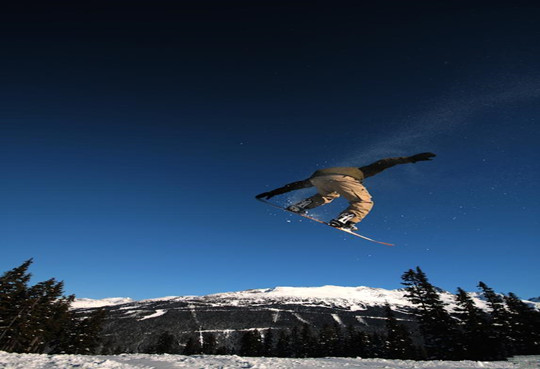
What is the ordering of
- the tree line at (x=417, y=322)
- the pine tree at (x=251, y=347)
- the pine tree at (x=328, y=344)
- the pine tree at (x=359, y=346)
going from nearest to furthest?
the tree line at (x=417, y=322)
the pine tree at (x=359, y=346)
the pine tree at (x=328, y=344)
the pine tree at (x=251, y=347)

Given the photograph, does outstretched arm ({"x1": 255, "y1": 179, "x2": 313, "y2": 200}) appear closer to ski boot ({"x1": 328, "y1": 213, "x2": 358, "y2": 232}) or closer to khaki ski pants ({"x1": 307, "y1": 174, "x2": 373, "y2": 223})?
khaki ski pants ({"x1": 307, "y1": 174, "x2": 373, "y2": 223})

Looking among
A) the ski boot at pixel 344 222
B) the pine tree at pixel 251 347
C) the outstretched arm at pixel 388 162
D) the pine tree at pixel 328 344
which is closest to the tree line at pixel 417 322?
the pine tree at pixel 328 344

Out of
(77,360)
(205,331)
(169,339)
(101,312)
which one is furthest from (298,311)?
(77,360)

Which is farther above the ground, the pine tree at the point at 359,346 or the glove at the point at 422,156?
the pine tree at the point at 359,346

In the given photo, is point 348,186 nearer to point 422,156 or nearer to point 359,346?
point 422,156

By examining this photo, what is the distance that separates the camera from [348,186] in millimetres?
9234

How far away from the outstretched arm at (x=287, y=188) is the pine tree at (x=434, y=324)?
23781 mm

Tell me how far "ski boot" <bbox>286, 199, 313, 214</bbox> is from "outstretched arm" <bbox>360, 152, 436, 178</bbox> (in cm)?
284

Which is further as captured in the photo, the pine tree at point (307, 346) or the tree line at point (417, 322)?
the pine tree at point (307, 346)

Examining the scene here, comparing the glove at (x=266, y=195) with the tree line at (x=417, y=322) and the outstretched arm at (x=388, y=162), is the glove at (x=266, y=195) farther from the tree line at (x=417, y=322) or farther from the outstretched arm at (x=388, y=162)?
the tree line at (x=417, y=322)

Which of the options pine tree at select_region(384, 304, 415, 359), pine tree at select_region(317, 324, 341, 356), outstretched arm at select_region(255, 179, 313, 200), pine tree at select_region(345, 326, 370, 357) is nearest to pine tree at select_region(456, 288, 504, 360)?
pine tree at select_region(384, 304, 415, 359)

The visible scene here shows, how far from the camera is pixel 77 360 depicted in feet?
29.3

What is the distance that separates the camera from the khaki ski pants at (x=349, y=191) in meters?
9.20

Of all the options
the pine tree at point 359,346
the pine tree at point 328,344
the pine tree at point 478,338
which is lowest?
the pine tree at point 478,338
